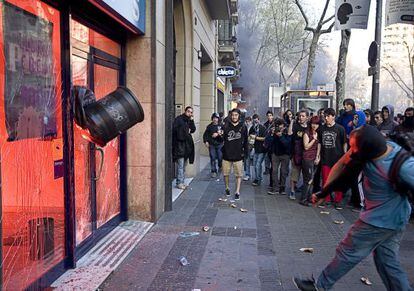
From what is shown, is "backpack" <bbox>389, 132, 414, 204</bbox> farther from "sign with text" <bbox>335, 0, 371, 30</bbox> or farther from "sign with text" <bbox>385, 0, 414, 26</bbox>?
"sign with text" <bbox>385, 0, 414, 26</bbox>

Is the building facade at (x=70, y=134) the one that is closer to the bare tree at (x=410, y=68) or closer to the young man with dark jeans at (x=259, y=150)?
the young man with dark jeans at (x=259, y=150)

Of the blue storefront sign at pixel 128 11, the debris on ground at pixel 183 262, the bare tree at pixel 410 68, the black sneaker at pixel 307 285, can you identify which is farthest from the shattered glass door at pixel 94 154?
the bare tree at pixel 410 68

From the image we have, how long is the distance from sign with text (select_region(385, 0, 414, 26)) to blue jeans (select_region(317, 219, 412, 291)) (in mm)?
6894

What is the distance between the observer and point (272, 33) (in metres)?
42.8

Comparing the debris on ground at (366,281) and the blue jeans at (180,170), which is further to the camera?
the blue jeans at (180,170)

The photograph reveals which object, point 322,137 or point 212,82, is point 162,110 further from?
point 212,82

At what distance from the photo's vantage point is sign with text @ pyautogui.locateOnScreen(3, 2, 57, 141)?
138 inches

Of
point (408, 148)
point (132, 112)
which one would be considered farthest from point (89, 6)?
point (408, 148)

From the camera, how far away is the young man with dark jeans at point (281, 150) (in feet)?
29.8

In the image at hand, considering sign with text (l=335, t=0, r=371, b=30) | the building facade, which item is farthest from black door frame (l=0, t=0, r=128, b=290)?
sign with text (l=335, t=0, r=371, b=30)

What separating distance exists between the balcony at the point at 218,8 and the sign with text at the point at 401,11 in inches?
241

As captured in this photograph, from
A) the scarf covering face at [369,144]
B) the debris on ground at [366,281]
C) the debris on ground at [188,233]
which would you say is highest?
the scarf covering face at [369,144]

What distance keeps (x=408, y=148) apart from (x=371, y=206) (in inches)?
22.0

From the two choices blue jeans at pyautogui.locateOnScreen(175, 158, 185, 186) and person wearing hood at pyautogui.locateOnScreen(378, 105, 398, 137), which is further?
blue jeans at pyautogui.locateOnScreen(175, 158, 185, 186)
